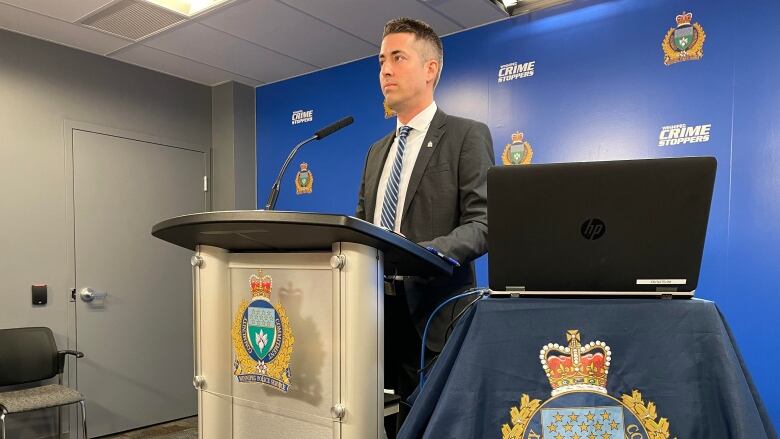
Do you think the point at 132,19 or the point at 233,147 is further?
the point at 233,147

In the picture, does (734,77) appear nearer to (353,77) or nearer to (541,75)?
(541,75)

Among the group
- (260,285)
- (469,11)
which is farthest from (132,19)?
(260,285)

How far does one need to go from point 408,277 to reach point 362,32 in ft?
9.29

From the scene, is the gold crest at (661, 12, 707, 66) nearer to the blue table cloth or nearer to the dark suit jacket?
the dark suit jacket

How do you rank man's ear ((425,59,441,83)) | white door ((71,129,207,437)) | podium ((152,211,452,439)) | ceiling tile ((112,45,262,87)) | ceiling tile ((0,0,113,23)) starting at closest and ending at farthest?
1. podium ((152,211,452,439))
2. man's ear ((425,59,441,83))
3. ceiling tile ((0,0,113,23))
4. white door ((71,129,207,437))
5. ceiling tile ((112,45,262,87))

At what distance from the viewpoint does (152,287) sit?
432 centimetres

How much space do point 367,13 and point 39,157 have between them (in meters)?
2.51

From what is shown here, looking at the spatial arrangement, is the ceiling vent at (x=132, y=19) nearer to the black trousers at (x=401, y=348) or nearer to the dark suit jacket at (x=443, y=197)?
the dark suit jacket at (x=443, y=197)

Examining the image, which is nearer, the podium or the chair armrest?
the podium

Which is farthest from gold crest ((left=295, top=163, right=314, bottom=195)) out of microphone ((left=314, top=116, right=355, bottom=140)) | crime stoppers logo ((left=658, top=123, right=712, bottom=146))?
microphone ((left=314, top=116, right=355, bottom=140))

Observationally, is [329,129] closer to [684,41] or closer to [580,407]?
[580,407]

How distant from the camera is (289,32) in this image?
3674 mm

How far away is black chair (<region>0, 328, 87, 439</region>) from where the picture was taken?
3305mm

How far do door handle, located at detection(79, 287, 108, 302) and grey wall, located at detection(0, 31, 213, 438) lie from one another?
10cm
